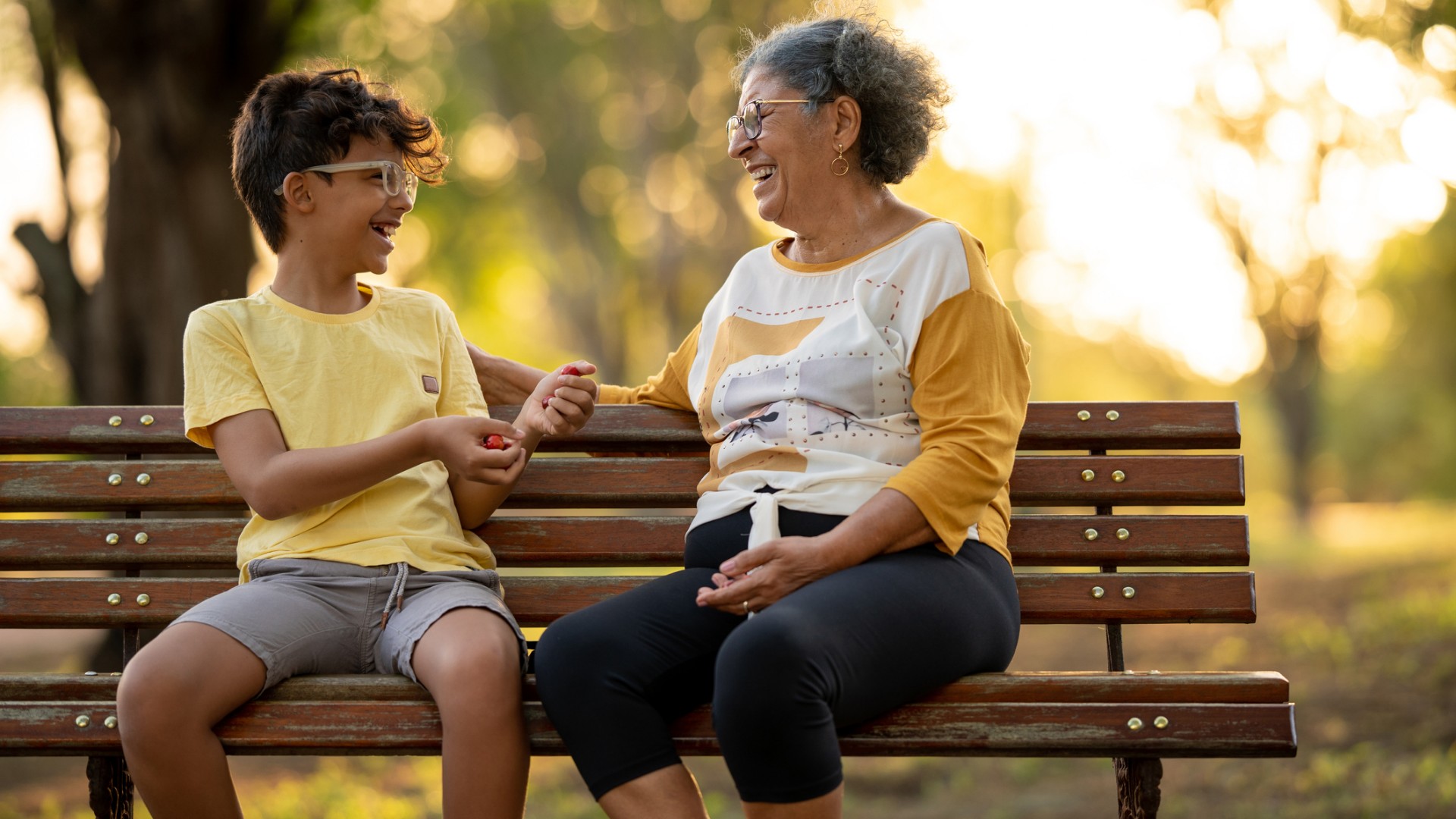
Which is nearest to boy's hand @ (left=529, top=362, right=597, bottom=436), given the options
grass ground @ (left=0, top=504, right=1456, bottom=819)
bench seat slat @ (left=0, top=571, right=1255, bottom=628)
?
bench seat slat @ (left=0, top=571, right=1255, bottom=628)

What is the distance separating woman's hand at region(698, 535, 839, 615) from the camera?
2.42 meters

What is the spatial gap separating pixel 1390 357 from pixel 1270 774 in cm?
3578

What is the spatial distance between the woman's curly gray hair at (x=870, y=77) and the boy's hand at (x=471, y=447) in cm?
95

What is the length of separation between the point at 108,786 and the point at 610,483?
1.24 metres

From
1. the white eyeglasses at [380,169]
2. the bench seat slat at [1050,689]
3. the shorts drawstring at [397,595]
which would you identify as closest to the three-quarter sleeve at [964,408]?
the bench seat slat at [1050,689]

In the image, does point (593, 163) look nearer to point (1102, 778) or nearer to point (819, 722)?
point (1102, 778)

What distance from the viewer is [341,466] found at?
2555 millimetres

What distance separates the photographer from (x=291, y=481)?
2564 mm

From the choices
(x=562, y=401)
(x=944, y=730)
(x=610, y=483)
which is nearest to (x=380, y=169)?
(x=562, y=401)

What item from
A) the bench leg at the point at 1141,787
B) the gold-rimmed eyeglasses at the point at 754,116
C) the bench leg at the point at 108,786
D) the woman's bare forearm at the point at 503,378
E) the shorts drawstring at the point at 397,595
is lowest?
the bench leg at the point at 1141,787

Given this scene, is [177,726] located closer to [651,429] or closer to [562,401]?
[562,401]

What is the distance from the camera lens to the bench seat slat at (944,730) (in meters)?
2.39

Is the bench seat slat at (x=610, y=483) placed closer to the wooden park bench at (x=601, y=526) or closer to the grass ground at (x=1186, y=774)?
the wooden park bench at (x=601, y=526)

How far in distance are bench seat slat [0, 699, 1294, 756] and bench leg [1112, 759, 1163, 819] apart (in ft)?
0.55
